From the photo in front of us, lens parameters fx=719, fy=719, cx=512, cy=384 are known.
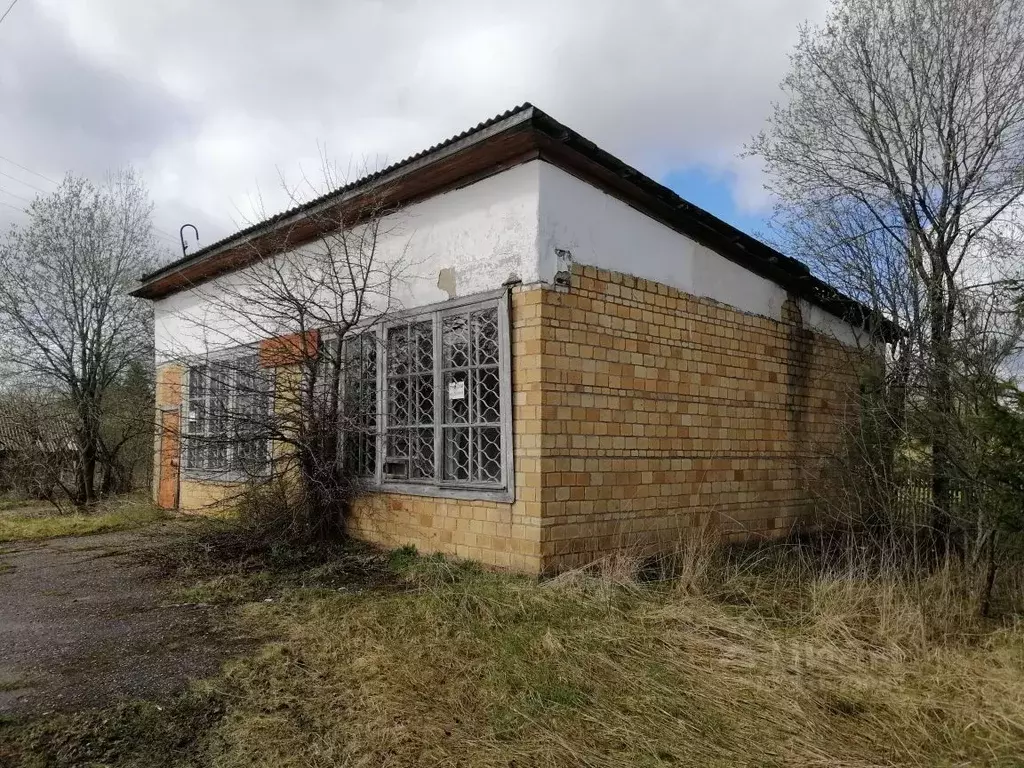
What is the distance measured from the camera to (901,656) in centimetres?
412

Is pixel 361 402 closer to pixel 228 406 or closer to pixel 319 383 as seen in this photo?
pixel 319 383

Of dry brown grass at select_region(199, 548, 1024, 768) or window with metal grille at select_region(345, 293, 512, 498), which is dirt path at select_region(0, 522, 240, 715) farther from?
window with metal grille at select_region(345, 293, 512, 498)

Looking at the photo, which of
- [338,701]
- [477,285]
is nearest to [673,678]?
[338,701]

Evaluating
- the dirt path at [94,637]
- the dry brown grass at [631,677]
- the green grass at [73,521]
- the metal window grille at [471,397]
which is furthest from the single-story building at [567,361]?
the green grass at [73,521]

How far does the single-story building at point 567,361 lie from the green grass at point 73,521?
5.12 meters

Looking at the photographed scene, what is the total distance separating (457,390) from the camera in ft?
22.4

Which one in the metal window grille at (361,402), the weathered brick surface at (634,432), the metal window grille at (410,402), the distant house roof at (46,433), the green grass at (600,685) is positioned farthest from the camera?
the distant house roof at (46,433)

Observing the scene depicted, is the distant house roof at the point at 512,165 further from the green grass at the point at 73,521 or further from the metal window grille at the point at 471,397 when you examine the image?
the green grass at the point at 73,521

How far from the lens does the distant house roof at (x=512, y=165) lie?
622 cm

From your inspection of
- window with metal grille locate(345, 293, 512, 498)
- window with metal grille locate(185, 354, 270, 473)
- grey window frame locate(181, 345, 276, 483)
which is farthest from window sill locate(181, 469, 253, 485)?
window with metal grille locate(345, 293, 512, 498)

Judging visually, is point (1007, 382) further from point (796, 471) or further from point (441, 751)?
point (796, 471)

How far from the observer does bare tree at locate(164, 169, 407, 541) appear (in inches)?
297

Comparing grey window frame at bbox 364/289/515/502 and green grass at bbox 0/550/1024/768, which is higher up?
grey window frame at bbox 364/289/515/502

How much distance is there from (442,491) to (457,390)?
0.98 m
